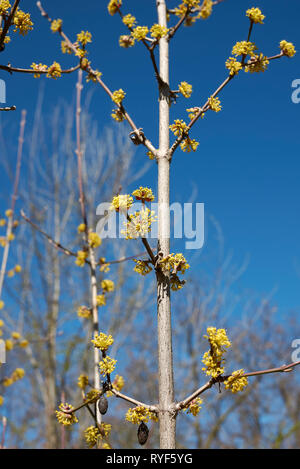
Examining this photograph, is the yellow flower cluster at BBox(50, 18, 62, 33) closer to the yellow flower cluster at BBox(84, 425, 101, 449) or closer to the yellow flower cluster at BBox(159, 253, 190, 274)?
the yellow flower cluster at BBox(159, 253, 190, 274)

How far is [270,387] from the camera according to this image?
13875mm

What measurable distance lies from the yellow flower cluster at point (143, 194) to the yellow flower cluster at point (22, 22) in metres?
1.25

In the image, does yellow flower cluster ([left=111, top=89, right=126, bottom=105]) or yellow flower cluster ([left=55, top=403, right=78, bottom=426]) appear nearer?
yellow flower cluster ([left=55, top=403, right=78, bottom=426])

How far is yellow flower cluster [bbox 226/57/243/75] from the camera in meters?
2.06

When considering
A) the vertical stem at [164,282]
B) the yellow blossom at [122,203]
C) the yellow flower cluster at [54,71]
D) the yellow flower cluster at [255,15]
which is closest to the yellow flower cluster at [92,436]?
the vertical stem at [164,282]

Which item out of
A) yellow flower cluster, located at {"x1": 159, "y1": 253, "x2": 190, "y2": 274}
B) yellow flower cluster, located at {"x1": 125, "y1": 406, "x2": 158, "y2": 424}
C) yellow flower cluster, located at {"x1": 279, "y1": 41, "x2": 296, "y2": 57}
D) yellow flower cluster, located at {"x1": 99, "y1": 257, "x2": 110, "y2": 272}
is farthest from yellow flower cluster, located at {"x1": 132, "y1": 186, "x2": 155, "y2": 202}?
yellow flower cluster, located at {"x1": 279, "y1": 41, "x2": 296, "y2": 57}

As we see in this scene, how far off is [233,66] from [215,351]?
1.41 metres

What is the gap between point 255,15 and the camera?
206cm

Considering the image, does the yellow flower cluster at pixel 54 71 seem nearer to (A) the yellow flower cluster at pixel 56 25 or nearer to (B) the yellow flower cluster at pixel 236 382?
(A) the yellow flower cluster at pixel 56 25

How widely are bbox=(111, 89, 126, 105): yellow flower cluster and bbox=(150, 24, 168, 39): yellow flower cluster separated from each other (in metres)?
0.34

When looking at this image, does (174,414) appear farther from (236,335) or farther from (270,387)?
(270,387)

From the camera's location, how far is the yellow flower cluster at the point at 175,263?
1.86m
